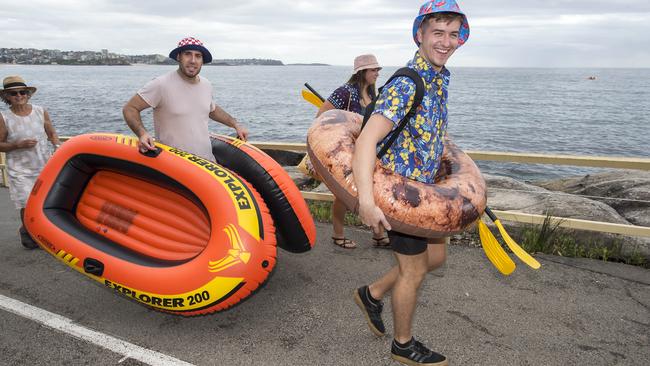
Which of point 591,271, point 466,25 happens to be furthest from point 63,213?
point 591,271

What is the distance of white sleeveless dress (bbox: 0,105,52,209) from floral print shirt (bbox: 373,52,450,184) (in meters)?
3.80

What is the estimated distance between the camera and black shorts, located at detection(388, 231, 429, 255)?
2678mm

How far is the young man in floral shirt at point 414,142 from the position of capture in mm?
2354

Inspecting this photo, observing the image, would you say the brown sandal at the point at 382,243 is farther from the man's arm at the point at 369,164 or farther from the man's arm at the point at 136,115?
the man's arm at the point at 369,164

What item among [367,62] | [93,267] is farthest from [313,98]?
[93,267]

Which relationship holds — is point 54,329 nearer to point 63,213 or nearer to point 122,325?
point 122,325

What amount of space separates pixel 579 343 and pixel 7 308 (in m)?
4.23

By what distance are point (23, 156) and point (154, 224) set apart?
1695 millimetres

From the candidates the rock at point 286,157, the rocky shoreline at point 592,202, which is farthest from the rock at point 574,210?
the rock at point 286,157

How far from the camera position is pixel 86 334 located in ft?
10.7

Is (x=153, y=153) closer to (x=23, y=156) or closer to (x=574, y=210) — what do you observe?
(x=23, y=156)

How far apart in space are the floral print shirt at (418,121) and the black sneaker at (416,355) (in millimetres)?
1045

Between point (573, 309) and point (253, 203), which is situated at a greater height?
point (253, 203)

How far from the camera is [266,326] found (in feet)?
11.3
